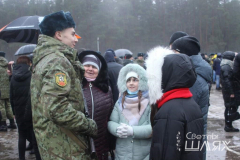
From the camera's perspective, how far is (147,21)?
36531 millimetres

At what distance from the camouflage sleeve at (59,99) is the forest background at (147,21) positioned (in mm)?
31464

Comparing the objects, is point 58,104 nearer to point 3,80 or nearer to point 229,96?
point 229,96

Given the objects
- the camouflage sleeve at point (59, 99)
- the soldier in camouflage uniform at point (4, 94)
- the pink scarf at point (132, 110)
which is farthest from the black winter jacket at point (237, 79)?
the soldier in camouflage uniform at point (4, 94)

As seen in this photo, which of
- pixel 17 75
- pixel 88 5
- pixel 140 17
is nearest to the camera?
pixel 17 75

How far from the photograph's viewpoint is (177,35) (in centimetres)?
397

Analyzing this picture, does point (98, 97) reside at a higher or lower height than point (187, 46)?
lower

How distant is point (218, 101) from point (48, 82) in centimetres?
1010

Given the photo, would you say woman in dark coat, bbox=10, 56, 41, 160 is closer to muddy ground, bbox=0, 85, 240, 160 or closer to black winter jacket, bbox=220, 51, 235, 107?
muddy ground, bbox=0, 85, 240, 160

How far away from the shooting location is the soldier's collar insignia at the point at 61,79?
1.90m

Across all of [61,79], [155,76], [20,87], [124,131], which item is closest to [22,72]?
[20,87]

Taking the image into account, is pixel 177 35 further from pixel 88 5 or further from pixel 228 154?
pixel 88 5

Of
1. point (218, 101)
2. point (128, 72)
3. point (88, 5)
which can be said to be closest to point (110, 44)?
point (88, 5)

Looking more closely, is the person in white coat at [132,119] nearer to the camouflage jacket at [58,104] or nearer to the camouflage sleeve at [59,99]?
the camouflage jacket at [58,104]

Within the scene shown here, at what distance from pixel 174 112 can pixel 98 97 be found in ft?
4.43
